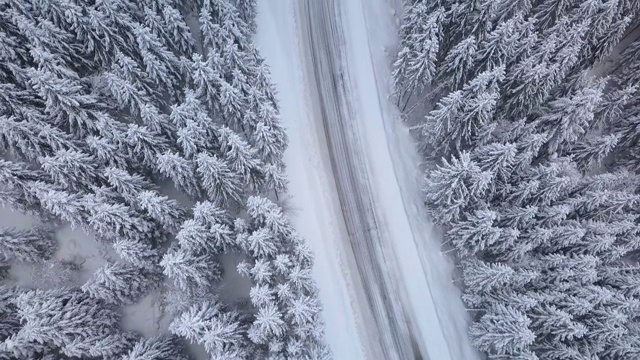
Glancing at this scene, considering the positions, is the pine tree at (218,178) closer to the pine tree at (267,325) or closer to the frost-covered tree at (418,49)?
the pine tree at (267,325)

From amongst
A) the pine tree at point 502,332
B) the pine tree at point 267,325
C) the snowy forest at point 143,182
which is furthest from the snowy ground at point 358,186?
the pine tree at point 267,325

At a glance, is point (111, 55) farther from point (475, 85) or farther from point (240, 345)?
point (475, 85)

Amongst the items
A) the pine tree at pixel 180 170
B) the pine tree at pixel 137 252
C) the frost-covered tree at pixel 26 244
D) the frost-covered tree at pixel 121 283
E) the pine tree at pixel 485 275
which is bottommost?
the pine tree at pixel 485 275

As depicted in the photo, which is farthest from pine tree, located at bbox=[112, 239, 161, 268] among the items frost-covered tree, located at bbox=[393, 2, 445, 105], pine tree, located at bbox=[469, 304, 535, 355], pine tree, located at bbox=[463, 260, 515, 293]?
pine tree, located at bbox=[469, 304, 535, 355]

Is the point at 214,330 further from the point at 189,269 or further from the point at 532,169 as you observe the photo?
the point at 532,169

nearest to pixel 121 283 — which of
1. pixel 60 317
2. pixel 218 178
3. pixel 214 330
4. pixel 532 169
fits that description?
pixel 60 317

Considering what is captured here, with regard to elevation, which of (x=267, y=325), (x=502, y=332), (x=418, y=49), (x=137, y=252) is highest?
(x=418, y=49)

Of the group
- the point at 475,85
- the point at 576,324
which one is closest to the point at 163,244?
the point at 475,85
